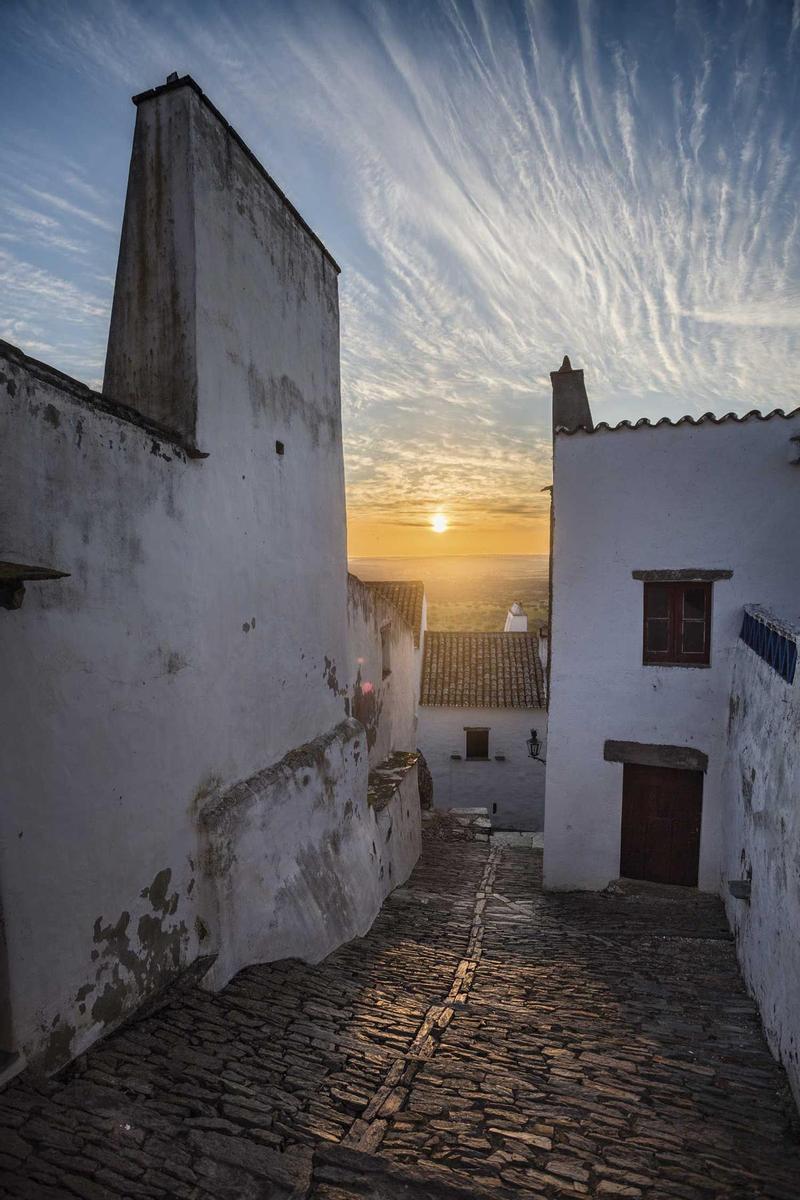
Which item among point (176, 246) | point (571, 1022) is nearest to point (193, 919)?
point (571, 1022)

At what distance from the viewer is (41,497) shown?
12.0 feet

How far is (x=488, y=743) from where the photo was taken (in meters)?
19.7

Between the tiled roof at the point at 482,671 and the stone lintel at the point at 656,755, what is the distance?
10.2 metres

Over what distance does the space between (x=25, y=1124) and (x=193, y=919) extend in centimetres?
187

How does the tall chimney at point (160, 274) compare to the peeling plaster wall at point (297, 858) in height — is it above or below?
above

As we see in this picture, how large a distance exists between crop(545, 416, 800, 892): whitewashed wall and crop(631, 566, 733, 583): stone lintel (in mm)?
85

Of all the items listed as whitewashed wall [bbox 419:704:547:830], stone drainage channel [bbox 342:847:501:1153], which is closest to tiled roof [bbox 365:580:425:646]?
whitewashed wall [bbox 419:704:547:830]

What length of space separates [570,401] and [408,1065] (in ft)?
31.8

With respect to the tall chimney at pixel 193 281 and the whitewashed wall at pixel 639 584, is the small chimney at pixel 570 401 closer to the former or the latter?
the whitewashed wall at pixel 639 584

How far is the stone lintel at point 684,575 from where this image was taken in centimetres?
866

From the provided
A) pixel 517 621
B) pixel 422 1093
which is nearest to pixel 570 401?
pixel 422 1093

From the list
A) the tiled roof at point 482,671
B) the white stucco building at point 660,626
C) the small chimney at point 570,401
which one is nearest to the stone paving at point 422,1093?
the white stucco building at point 660,626

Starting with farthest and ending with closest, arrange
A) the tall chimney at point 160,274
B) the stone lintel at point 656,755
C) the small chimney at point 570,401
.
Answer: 1. the small chimney at point 570,401
2. the stone lintel at point 656,755
3. the tall chimney at point 160,274

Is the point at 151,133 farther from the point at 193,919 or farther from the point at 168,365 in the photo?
the point at 193,919
